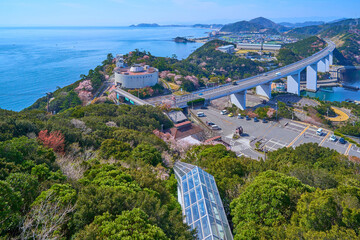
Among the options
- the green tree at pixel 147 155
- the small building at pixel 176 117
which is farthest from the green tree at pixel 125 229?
the small building at pixel 176 117

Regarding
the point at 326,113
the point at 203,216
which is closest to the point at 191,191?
the point at 203,216

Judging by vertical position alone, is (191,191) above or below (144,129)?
above

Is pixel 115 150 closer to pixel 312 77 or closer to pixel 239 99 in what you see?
pixel 239 99

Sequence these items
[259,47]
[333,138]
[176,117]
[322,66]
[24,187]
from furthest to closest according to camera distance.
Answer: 1. [259,47]
2. [322,66]
3. [176,117]
4. [333,138]
5. [24,187]

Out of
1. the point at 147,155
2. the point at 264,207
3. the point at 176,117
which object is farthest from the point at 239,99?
the point at 264,207

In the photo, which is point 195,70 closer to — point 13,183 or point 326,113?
point 326,113

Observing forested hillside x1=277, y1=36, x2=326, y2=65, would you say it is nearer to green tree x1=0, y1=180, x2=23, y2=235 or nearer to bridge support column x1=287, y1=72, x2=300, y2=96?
bridge support column x1=287, y1=72, x2=300, y2=96
